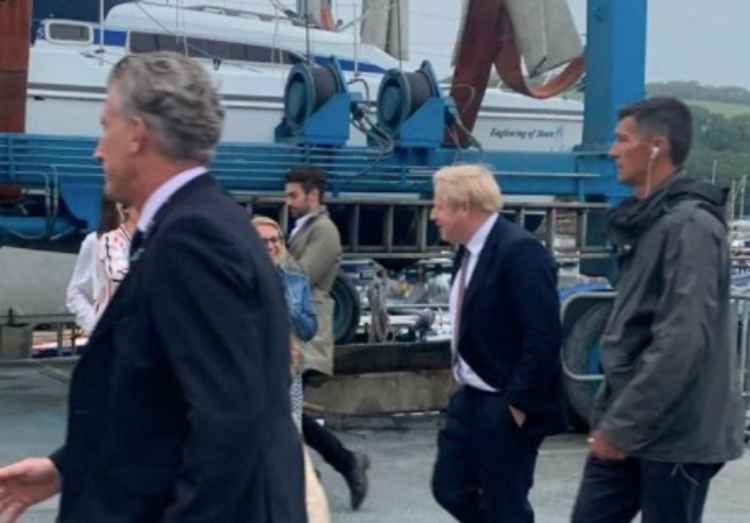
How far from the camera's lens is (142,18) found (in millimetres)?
15797

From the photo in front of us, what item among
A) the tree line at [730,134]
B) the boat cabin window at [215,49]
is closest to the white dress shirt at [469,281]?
the boat cabin window at [215,49]

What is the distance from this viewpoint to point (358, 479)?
873cm

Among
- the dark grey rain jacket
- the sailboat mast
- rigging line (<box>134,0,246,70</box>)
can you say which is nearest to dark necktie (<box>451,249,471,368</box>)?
the dark grey rain jacket

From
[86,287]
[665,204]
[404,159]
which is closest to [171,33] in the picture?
[404,159]

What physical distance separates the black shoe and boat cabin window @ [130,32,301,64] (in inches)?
289

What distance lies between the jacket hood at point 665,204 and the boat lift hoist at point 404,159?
5550 millimetres

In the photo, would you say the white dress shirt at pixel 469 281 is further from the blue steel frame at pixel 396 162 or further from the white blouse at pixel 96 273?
the blue steel frame at pixel 396 162

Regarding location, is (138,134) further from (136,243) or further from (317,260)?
(317,260)

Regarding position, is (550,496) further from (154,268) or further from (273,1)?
(273,1)

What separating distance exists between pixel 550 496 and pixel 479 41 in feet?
14.7

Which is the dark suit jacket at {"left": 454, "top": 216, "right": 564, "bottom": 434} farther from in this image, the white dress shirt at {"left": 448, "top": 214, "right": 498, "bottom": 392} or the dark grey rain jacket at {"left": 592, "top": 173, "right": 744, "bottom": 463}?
the dark grey rain jacket at {"left": 592, "top": 173, "right": 744, "bottom": 463}

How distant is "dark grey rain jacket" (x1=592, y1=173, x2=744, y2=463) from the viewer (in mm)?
5066

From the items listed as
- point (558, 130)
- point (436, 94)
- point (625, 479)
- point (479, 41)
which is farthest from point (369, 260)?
point (625, 479)

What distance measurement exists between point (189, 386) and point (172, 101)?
554 millimetres
